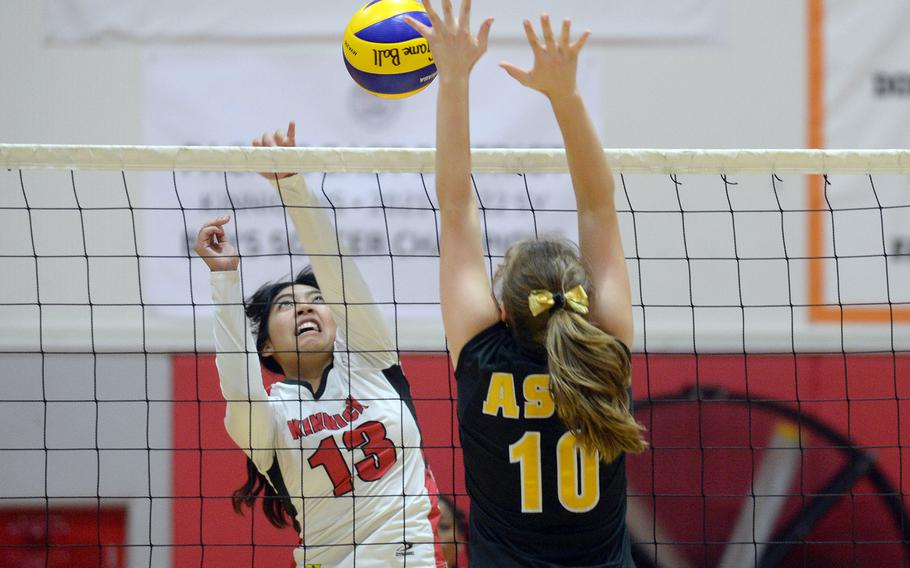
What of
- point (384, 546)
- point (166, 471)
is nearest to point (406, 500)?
point (384, 546)

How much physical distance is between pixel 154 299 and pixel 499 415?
362cm

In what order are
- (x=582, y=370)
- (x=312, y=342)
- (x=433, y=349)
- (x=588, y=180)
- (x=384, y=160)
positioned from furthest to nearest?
(x=433, y=349)
(x=312, y=342)
(x=384, y=160)
(x=588, y=180)
(x=582, y=370)

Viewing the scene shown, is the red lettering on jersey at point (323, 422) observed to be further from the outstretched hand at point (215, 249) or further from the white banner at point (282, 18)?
the white banner at point (282, 18)

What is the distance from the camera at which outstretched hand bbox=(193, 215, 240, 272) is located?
9.72ft

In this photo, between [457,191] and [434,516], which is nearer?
[457,191]

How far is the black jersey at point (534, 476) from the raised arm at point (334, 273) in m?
1.17

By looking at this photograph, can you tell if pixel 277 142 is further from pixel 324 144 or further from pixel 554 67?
pixel 324 144

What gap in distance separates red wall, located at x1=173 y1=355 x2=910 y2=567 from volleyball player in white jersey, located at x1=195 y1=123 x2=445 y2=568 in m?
1.95

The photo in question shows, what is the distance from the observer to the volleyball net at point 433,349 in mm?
5227

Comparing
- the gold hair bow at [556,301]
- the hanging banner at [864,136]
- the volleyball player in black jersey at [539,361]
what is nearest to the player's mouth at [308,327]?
the volleyball player in black jersey at [539,361]

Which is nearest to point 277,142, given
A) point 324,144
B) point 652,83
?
point 324,144

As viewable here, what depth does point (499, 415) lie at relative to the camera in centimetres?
208

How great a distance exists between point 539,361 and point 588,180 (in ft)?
1.31

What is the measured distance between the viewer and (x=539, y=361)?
2.12 m
